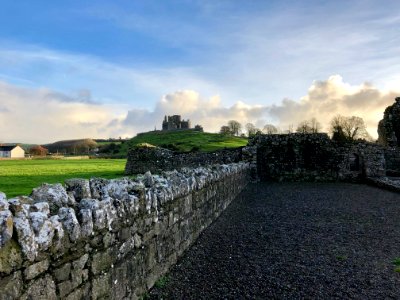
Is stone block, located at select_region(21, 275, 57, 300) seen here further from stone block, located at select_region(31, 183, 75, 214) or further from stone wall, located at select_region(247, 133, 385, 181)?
stone wall, located at select_region(247, 133, 385, 181)

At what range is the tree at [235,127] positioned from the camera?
90812mm

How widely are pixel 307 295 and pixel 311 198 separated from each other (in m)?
10.7

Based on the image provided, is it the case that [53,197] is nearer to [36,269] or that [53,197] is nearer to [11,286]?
[36,269]

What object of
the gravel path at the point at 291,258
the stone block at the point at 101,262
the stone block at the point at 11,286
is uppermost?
the stone block at the point at 11,286

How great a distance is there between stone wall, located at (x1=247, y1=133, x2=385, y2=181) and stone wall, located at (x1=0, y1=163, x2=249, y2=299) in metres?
18.7

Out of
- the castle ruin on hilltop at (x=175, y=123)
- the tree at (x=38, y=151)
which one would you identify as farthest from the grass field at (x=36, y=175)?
the castle ruin on hilltop at (x=175, y=123)

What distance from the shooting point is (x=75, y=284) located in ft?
10.1

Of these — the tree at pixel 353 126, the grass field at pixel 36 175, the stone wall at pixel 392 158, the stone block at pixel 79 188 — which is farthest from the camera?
the tree at pixel 353 126

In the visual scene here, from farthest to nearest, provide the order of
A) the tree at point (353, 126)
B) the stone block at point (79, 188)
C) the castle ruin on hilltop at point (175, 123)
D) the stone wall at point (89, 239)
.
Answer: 1. the castle ruin on hilltop at point (175, 123)
2. the tree at point (353, 126)
3. the stone block at point (79, 188)
4. the stone wall at point (89, 239)

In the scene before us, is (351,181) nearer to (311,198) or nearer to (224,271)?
(311,198)

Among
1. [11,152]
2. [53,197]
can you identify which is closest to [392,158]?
[53,197]

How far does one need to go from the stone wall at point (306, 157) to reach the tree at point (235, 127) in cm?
6474

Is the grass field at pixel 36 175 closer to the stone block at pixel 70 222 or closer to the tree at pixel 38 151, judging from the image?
the stone block at pixel 70 222

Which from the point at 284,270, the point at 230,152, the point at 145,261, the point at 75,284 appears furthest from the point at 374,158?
the point at 75,284
